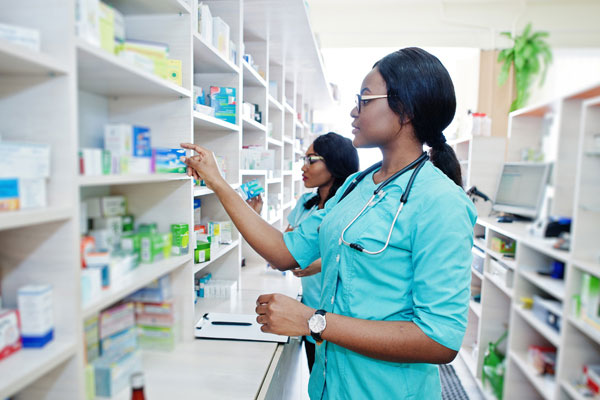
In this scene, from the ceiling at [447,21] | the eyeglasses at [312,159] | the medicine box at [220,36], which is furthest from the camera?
the ceiling at [447,21]

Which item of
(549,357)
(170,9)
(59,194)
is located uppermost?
(170,9)

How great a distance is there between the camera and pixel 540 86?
5082 mm

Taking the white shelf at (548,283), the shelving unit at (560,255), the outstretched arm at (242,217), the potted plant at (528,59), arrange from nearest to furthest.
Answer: the outstretched arm at (242,217)
the shelving unit at (560,255)
the white shelf at (548,283)
the potted plant at (528,59)

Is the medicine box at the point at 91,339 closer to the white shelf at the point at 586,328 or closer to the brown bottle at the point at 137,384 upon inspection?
the brown bottle at the point at 137,384

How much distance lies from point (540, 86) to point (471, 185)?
2256mm

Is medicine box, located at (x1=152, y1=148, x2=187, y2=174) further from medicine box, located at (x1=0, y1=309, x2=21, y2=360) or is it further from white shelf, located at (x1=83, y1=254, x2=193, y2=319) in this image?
medicine box, located at (x1=0, y1=309, x2=21, y2=360)

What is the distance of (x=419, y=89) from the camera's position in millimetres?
1127

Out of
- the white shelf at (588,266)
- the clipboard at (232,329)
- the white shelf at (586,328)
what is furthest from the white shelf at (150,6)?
the white shelf at (586,328)

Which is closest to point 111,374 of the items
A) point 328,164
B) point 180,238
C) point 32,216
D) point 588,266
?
point 32,216

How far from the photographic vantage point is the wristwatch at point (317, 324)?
115 cm

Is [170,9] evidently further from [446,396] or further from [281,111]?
[446,396]

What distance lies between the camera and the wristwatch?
1.15 metres

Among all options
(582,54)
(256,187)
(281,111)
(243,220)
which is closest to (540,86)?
(582,54)

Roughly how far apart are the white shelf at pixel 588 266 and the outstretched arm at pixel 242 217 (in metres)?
1.60
